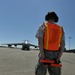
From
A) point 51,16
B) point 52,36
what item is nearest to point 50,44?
point 52,36

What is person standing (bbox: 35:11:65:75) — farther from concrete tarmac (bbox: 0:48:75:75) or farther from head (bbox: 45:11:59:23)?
concrete tarmac (bbox: 0:48:75:75)

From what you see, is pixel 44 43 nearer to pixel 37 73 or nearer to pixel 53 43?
pixel 53 43

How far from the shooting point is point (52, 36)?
271 inches

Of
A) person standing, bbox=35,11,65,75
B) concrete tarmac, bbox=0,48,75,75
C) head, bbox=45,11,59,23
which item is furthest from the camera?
concrete tarmac, bbox=0,48,75,75

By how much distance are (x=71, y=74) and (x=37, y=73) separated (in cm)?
703

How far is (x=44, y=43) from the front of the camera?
685cm

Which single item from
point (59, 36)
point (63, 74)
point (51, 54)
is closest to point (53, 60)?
point (51, 54)

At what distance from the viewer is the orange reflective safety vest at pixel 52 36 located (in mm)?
6840

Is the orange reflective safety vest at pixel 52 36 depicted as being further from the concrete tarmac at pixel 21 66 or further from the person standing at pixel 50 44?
the concrete tarmac at pixel 21 66

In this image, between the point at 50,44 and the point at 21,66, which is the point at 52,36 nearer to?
Result: the point at 50,44

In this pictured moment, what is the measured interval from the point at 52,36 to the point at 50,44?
0.19 metres

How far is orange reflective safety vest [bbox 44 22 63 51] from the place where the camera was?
6840 millimetres

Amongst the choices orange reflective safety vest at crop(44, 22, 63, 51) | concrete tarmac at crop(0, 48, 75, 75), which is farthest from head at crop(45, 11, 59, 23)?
concrete tarmac at crop(0, 48, 75, 75)

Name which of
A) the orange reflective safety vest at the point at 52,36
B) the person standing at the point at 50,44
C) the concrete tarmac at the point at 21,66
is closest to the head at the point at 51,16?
the person standing at the point at 50,44
